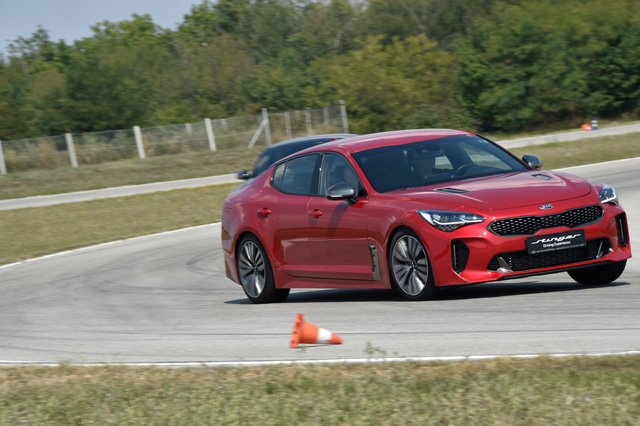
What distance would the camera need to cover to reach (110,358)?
23.1 feet

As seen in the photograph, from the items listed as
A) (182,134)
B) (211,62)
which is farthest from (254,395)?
(211,62)

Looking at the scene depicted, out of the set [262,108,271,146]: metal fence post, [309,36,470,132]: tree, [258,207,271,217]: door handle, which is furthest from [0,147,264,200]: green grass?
[258,207,271,217]: door handle

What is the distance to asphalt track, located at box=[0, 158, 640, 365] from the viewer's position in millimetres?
6309

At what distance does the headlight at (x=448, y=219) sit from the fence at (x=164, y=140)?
1307 inches

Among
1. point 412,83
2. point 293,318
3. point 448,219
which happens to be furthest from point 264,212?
point 412,83

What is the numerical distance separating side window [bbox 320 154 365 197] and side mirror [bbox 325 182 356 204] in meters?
0.16

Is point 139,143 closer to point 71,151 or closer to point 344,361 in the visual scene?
point 71,151

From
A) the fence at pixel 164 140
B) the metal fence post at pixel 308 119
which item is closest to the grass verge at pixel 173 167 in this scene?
the fence at pixel 164 140

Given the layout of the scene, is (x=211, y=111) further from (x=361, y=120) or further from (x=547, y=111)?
(x=547, y=111)

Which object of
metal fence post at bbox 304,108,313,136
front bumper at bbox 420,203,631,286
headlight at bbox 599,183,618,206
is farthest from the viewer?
metal fence post at bbox 304,108,313,136

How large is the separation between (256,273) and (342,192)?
1.90 m

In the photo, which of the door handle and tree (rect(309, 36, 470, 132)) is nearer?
the door handle

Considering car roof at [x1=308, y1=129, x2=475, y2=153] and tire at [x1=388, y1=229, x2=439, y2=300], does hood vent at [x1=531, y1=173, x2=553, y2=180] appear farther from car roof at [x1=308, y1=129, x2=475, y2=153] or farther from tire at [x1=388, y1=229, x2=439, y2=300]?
tire at [x1=388, y1=229, x2=439, y2=300]

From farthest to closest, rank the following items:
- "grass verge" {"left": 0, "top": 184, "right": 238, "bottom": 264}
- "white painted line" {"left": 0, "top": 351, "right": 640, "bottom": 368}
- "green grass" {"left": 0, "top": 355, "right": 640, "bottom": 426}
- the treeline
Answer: the treeline, "grass verge" {"left": 0, "top": 184, "right": 238, "bottom": 264}, "white painted line" {"left": 0, "top": 351, "right": 640, "bottom": 368}, "green grass" {"left": 0, "top": 355, "right": 640, "bottom": 426}
